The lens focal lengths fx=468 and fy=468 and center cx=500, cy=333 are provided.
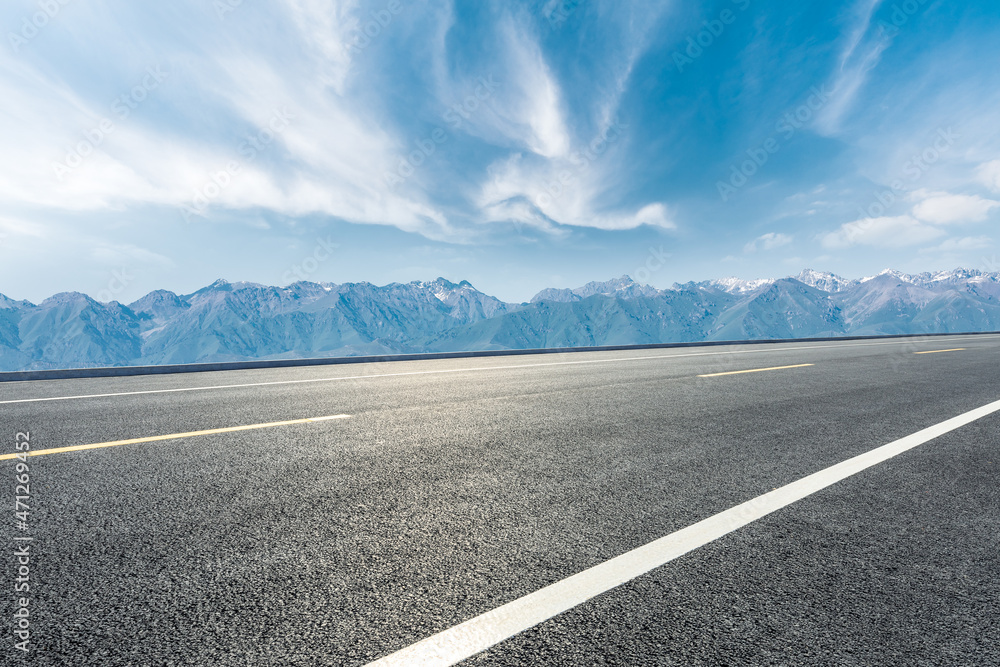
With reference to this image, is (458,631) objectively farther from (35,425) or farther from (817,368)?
(817,368)

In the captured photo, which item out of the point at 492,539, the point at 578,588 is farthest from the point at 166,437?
the point at 578,588

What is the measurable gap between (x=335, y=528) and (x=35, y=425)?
14.8 feet

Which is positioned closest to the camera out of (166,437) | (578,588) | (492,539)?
(578,588)

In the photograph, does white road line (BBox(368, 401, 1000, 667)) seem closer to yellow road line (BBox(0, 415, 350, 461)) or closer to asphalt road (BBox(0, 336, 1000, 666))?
asphalt road (BBox(0, 336, 1000, 666))

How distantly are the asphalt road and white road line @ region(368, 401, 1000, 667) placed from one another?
0.15ft

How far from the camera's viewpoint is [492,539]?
231 centimetres

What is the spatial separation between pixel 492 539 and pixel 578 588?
0.57 meters

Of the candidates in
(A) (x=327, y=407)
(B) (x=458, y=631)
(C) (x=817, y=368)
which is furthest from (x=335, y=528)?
(C) (x=817, y=368)

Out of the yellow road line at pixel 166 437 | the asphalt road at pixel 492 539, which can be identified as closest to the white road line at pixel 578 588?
the asphalt road at pixel 492 539

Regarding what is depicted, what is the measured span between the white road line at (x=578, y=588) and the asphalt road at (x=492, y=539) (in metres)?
0.05

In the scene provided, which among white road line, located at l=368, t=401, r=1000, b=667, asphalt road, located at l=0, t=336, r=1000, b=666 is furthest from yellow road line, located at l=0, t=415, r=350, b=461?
white road line, located at l=368, t=401, r=1000, b=667

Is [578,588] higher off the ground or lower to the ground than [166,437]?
lower

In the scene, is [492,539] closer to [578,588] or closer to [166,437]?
[578,588]

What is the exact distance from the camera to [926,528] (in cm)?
254
